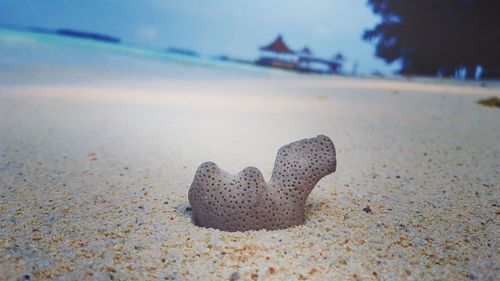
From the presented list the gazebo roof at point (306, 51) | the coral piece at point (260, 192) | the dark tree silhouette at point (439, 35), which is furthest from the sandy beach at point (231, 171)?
the gazebo roof at point (306, 51)

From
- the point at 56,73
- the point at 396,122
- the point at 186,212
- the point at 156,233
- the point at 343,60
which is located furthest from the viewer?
the point at 343,60

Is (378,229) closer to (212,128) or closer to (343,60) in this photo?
(212,128)

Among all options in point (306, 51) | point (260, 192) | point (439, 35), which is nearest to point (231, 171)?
point (260, 192)

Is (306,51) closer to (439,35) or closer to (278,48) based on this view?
(278,48)

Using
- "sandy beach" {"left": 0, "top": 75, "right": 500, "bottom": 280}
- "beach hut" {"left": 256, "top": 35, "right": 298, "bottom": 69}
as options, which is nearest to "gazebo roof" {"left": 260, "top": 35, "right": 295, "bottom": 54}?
"beach hut" {"left": 256, "top": 35, "right": 298, "bottom": 69}

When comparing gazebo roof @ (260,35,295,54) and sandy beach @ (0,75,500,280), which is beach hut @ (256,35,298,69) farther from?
sandy beach @ (0,75,500,280)

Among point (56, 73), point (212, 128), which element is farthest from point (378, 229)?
point (56, 73)
